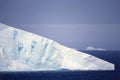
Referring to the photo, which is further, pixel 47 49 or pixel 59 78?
pixel 59 78

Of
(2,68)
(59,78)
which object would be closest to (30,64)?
(2,68)

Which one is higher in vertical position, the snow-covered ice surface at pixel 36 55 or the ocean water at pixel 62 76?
the snow-covered ice surface at pixel 36 55

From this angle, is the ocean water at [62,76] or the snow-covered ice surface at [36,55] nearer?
the snow-covered ice surface at [36,55]

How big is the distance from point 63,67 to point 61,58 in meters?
0.52

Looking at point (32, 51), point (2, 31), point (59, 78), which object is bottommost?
point (59, 78)

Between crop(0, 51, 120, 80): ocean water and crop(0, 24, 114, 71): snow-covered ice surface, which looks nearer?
crop(0, 24, 114, 71): snow-covered ice surface

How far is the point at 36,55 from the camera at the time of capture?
47.0ft

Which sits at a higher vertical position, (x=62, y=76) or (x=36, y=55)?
(x=36, y=55)

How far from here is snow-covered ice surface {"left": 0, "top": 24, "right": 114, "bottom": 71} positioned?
14.2 meters

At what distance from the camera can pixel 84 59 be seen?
14273 millimetres

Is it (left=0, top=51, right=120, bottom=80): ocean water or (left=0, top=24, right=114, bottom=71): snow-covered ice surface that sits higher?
(left=0, top=24, right=114, bottom=71): snow-covered ice surface

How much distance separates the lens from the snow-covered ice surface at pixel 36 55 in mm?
14164

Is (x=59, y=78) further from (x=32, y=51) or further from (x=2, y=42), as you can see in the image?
(x=2, y=42)

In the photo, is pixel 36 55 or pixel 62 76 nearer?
pixel 36 55
